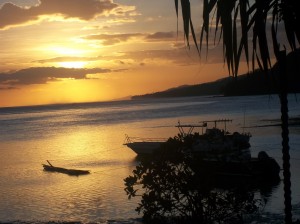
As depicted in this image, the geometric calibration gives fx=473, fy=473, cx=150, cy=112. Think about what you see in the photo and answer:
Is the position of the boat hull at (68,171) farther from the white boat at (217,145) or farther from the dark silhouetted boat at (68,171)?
the white boat at (217,145)

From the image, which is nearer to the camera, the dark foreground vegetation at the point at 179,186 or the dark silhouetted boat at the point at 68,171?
the dark foreground vegetation at the point at 179,186

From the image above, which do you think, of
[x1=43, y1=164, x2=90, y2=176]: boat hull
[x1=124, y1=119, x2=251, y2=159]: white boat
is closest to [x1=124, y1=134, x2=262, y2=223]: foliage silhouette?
[x1=124, y1=119, x2=251, y2=159]: white boat

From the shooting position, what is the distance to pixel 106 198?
911 inches

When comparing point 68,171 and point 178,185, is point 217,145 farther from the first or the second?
point 178,185

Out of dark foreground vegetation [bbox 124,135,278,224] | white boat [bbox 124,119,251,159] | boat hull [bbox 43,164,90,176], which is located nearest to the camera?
dark foreground vegetation [bbox 124,135,278,224]

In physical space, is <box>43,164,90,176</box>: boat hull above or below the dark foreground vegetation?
below

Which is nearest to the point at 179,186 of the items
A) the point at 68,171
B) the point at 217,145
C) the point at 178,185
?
the point at 178,185

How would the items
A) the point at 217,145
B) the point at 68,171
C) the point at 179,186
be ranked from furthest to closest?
the point at 68,171, the point at 217,145, the point at 179,186

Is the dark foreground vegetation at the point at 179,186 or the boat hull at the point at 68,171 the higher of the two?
the dark foreground vegetation at the point at 179,186

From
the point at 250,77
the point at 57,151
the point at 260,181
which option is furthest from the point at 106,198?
the point at 57,151

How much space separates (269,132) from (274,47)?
53087 millimetres

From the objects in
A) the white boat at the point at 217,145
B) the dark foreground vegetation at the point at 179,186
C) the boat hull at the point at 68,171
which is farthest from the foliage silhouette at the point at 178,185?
the boat hull at the point at 68,171

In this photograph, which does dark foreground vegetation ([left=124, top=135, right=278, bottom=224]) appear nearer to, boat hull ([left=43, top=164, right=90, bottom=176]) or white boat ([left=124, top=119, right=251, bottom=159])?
white boat ([left=124, top=119, right=251, bottom=159])

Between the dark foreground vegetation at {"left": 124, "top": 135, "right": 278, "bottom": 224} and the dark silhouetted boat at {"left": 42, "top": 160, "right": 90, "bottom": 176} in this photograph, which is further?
the dark silhouetted boat at {"left": 42, "top": 160, "right": 90, "bottom": 176}
